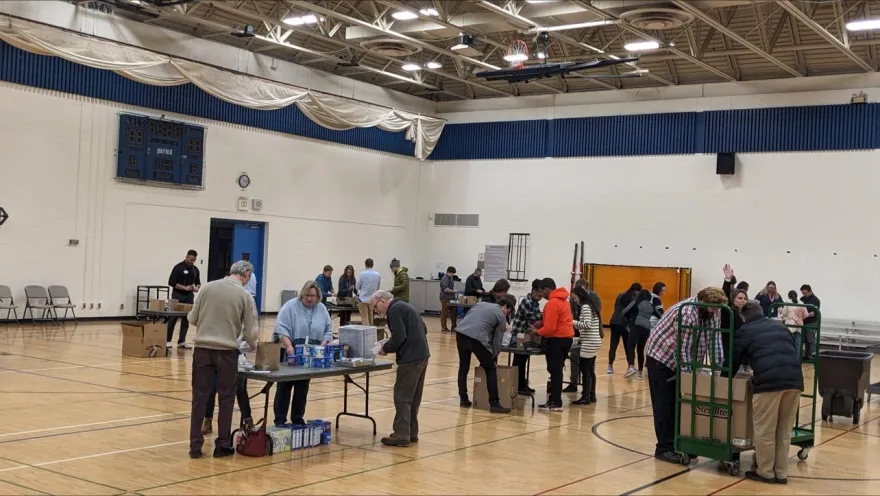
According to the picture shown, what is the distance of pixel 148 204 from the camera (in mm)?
19453

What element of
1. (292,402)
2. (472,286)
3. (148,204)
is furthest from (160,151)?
(292,402)

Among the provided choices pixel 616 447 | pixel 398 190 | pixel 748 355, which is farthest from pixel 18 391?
pixel 398 190

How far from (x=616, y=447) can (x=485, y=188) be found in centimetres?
1824

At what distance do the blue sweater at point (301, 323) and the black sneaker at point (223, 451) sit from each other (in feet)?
4.01

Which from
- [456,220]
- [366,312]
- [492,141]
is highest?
[492,141]

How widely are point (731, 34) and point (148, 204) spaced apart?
1284cm

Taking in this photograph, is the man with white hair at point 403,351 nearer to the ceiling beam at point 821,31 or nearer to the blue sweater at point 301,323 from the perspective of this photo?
the blue sweater at point 301,323

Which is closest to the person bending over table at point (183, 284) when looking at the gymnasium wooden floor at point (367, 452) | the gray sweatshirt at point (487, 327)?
the gymnasium wooden floor at point (367, 452)

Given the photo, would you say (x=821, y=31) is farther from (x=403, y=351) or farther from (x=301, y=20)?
(x=403, y=351)

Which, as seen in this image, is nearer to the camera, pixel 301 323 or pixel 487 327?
pixel 301 323

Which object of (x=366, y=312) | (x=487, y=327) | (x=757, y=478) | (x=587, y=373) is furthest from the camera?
(x=366, y=312)

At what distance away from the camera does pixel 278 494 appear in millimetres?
6008

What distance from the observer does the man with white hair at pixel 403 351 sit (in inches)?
310

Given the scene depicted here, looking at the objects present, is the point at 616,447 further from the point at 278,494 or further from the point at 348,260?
the point at 348,260
